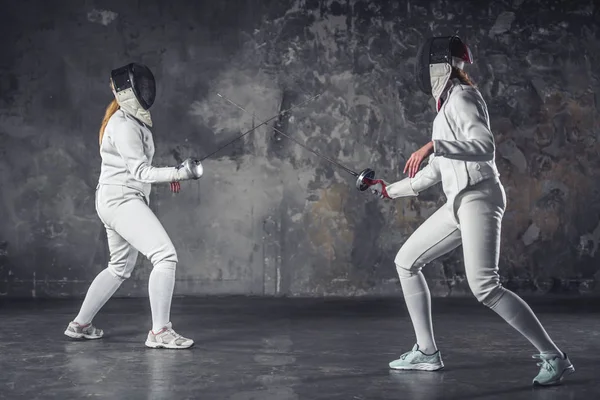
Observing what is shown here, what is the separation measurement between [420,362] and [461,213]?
2.18ft

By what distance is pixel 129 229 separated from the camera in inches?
156

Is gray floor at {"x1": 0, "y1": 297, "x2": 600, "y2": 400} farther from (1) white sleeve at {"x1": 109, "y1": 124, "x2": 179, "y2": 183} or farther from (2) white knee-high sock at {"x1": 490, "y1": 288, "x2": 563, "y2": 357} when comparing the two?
(1) white sleeve at {"x1": 109, "y1": 124, "x2": 179, "y2": 183}

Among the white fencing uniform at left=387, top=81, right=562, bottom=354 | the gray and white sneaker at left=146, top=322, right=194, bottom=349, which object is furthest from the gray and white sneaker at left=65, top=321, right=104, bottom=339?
the white fencing uniform at left=387, top=81, right=562, bottom=354

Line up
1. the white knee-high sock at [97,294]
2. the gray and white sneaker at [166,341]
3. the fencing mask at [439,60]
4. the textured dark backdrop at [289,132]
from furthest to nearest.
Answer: the textured dark backdrop at [289,132], the white knee-high sock at [97,294], the gray and white sneaker at [166,341], the fencing mask at [439,60]

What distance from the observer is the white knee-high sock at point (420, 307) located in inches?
132

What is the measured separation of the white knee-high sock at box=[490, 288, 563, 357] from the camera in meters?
3.02

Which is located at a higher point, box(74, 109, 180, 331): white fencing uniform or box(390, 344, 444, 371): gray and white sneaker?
box(74, 109, 180, 331): white fencing uniform

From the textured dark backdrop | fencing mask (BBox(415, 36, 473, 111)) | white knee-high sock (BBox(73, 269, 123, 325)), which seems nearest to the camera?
fencing mask (BBox(415, 36, 473, 111))

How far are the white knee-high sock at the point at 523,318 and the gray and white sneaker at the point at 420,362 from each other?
0.43 m

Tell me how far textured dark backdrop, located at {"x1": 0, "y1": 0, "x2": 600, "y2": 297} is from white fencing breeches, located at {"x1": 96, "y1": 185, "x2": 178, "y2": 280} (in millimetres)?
1922

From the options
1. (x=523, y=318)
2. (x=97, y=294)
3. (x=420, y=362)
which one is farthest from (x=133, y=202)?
(x=523, y=318)

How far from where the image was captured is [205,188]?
610 cm

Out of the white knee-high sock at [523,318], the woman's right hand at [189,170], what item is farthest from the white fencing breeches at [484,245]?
the woman's right hand at [189,170]

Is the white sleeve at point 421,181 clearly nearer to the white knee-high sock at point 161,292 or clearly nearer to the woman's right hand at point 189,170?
the woman's right hand at point 189,170
